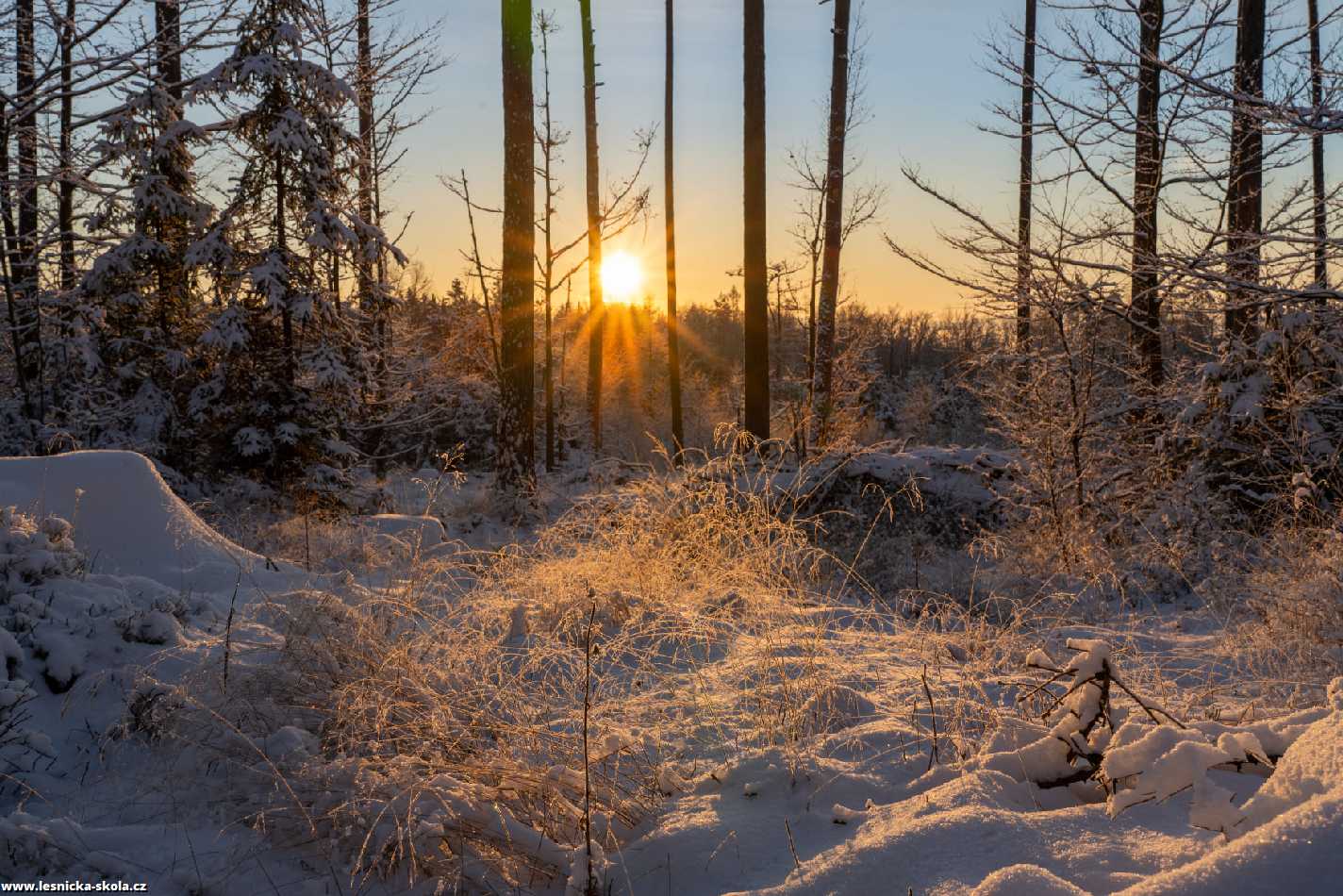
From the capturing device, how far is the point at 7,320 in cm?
1035

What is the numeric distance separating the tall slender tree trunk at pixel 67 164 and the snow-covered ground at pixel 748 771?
169 inches

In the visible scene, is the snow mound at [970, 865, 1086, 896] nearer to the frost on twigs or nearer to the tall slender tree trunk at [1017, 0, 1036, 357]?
the frost on twigs

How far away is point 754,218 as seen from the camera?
10.3 m

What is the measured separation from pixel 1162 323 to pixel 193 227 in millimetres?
11384

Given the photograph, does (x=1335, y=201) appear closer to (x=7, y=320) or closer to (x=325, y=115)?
(x=325, y=115)

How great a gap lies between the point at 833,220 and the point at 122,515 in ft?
33.8

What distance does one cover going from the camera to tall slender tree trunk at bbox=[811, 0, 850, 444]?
11891 millimetres

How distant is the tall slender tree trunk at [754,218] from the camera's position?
10.2 metres

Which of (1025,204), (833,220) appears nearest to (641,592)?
(833,220)

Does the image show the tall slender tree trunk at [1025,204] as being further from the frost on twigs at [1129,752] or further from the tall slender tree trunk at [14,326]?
the tall slender tree trunk at [14,326]

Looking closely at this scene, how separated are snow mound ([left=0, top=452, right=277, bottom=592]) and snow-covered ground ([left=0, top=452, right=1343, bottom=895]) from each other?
0.23 m

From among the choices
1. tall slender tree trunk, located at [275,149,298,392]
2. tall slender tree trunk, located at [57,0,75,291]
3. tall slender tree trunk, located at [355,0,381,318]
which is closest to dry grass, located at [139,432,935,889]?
tall slender tree trunk, located at [57,0,75,291]

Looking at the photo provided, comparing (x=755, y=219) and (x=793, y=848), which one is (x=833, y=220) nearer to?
(x=755, y=219)

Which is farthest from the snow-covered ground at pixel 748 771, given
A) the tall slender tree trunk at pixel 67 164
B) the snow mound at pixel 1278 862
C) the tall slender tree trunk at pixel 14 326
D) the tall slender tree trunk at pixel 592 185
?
the tall slender tree trunk at pixel 592 185
